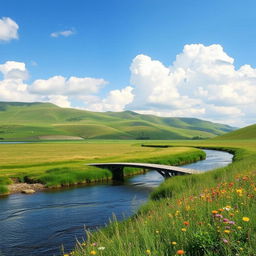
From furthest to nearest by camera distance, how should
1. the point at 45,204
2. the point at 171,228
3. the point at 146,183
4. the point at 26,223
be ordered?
the point at 146,183
the point at 45,204
the point at 26,223
the point at 171,228

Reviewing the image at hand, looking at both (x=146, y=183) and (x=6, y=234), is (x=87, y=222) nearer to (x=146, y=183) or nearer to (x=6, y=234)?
(x=6, y=234)

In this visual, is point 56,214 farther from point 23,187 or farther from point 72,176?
point 72,176

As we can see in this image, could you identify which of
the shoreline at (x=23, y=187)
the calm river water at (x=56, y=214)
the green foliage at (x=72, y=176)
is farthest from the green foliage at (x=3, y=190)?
the green foliage at (x=72, y=176)

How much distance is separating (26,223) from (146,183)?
65.7 ft

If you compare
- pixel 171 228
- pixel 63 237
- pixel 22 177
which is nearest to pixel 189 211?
pixel 171 228

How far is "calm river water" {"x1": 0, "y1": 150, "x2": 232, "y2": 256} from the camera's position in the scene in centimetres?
1656

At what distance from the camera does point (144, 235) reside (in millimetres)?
6887

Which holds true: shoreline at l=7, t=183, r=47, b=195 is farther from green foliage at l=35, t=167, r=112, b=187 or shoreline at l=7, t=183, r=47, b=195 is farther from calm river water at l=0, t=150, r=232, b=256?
calm river water at l=0, t=150, r=232, b=256

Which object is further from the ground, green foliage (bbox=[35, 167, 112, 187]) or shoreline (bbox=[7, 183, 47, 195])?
green foliage (bbox=[35, 167, 112, 187])

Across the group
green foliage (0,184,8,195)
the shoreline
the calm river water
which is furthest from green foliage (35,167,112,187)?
green foliage (0,184,8,195)

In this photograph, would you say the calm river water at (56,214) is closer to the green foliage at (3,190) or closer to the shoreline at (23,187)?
the green foliage at (3,190)

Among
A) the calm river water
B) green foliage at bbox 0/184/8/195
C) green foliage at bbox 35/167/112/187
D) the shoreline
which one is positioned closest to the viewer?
the calm river water

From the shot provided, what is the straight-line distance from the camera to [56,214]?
22.9 meters

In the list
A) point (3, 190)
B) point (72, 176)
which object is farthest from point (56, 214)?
point (72, 176)
